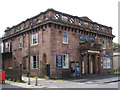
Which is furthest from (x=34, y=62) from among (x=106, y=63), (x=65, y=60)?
(x=106, y=63)

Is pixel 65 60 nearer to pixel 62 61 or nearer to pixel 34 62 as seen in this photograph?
pixel 62 61

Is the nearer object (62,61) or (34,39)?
(62,61)


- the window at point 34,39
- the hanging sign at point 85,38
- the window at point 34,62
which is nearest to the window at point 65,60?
the window at point 34,62

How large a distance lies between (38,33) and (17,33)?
19.3 ft

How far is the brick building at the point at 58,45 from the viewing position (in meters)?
20.4

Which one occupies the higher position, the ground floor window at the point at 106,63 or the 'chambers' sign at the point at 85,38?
the 'chambers' sign at the point at 85,38

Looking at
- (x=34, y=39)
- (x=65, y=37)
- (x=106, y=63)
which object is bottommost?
(x=106, y=63)

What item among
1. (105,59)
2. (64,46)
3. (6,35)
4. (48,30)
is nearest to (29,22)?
(48,30)

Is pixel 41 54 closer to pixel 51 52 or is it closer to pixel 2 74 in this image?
pixel 51 52

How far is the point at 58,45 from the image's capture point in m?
20.8

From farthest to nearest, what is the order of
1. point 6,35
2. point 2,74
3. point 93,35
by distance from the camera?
point 6,35, point 93,35, point 2,74

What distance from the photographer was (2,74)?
51.2 feet

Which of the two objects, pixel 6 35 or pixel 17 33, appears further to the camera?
pixel 6 35

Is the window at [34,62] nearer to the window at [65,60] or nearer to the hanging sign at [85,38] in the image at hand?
the window at [65,60]
